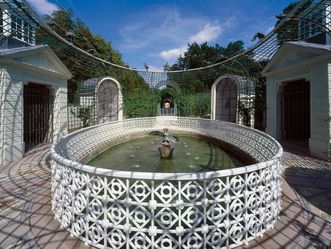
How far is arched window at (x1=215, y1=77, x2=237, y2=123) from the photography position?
1488 centimetres

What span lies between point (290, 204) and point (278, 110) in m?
7.38

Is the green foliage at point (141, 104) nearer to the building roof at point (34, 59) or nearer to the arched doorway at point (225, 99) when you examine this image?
the arched doorway at point (225, 99)

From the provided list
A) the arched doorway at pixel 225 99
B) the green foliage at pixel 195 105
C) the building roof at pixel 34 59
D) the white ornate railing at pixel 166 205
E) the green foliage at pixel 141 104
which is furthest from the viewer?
the green foliage at pixel 195 105

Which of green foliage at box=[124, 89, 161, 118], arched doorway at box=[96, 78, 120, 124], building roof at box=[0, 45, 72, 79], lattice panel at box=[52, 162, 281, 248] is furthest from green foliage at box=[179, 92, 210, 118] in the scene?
lattice panel at box=[52, 162, 281, 248]

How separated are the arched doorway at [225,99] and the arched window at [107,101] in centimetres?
684

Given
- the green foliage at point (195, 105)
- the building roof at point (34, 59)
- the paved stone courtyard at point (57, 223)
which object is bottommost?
the paved stone courtyard at point (57, 223)

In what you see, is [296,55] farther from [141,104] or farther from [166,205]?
[141,104]

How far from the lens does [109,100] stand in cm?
1619

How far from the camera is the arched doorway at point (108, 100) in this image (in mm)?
15156

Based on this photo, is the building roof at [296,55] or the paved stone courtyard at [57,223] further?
the building roof at [296,55]

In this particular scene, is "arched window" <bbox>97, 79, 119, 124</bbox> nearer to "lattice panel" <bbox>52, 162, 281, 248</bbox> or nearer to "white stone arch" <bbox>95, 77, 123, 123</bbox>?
"white stone arch" <bbox>95, 77, 123, 123</bbox>

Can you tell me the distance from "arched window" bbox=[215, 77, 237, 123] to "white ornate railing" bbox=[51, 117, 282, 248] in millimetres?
11998

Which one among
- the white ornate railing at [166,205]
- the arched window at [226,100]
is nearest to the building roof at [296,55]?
the arched window at [226,100]

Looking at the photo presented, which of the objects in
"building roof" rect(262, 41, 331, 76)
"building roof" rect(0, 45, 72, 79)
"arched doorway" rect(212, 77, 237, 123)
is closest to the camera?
"building roof" rect(0, 45, 72, 79)
